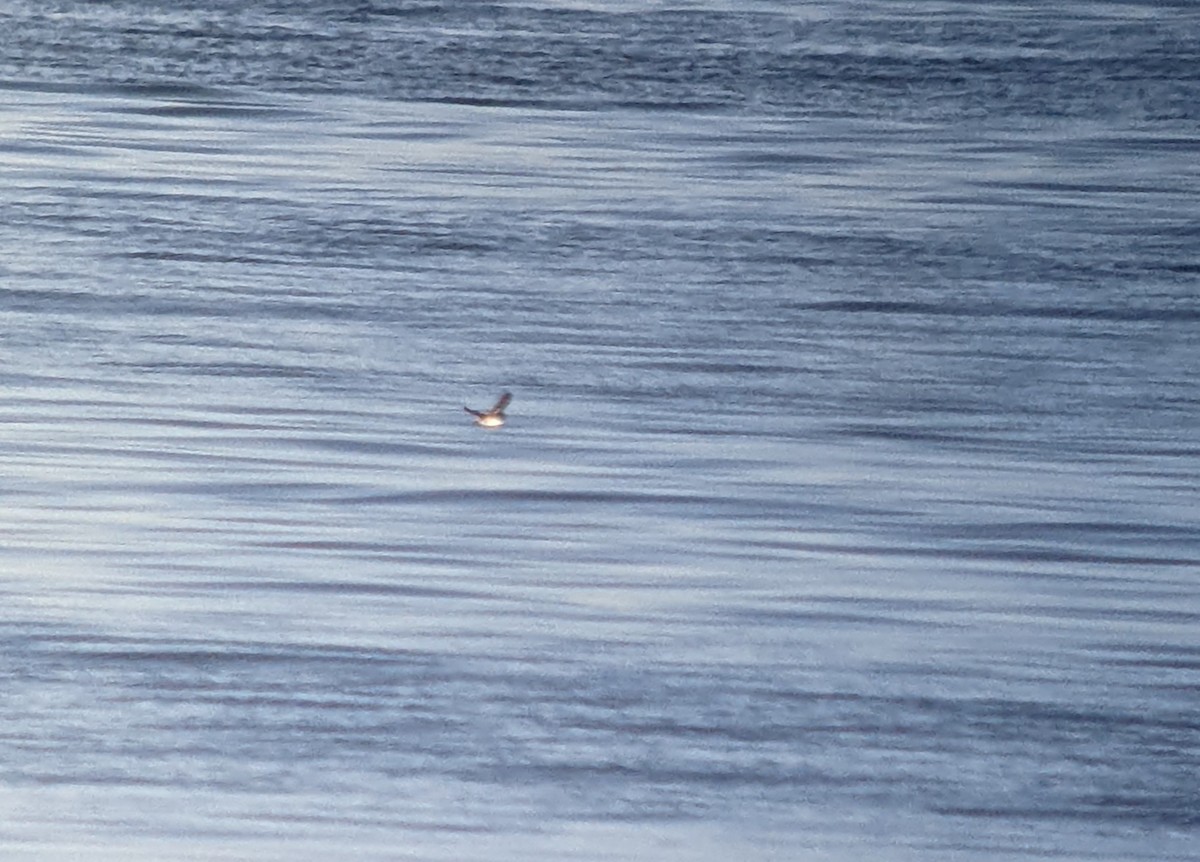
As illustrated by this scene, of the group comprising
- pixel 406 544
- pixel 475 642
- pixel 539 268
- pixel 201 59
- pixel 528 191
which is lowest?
pixel 475 642

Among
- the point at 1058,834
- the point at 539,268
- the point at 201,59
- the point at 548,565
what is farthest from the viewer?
the point at 201,59

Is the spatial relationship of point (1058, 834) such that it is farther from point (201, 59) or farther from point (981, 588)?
point (201, 59)

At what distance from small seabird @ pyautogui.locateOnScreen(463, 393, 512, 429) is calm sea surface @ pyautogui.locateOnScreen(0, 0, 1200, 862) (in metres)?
0.01

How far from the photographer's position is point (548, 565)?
181cm

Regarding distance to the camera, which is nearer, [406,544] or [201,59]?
[406,544]

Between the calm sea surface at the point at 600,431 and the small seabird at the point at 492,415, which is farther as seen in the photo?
the small seabird at the point at 492,415

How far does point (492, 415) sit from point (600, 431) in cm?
9

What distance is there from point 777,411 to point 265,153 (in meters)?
0.80

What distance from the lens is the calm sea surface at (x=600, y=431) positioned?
154 cm

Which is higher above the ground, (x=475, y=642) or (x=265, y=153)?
(x=265, y=153)

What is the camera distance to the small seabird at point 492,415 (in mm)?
2029

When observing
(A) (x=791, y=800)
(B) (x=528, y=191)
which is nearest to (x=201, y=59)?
(B) (x=528, y=191)

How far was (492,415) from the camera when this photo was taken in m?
2.04

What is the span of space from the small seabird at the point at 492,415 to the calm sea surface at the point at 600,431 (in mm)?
13
